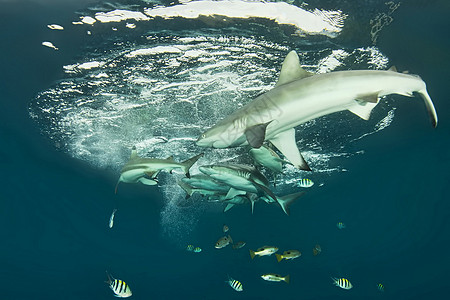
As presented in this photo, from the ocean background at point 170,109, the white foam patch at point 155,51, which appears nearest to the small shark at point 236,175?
the ocean background at point 170,109

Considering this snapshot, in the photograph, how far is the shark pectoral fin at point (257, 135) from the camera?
3492 millimetres

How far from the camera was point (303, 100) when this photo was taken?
3.45 m

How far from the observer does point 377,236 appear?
71250 mm

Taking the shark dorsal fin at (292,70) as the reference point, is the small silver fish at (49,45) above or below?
below

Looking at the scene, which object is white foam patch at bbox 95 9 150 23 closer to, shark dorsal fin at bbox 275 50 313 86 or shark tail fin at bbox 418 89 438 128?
shark dorsal fin at bbox 275 50 313 86

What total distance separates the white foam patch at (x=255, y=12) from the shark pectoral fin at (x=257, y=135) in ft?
19.5

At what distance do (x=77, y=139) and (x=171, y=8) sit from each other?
12.6 meters

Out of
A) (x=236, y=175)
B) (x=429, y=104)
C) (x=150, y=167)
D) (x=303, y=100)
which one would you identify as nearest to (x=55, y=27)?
(x=150, y=167)

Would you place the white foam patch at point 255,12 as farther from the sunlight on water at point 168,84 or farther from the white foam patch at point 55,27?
the white foam patch at point 55,27

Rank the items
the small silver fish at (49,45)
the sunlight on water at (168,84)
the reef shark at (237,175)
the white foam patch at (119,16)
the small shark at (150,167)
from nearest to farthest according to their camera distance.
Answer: the small shark at (150,167), the reef shark at (237,175), the white foam patch at (119,16), the sunlight on water at (168,84), the small silver fish at (49,45)

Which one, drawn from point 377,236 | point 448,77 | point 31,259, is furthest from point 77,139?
point 377,236

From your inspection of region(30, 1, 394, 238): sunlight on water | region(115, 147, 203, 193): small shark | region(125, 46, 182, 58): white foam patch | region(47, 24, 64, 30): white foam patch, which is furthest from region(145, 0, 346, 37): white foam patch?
region(115, 147, 203, 193): small shark

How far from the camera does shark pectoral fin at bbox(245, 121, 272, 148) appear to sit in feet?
11.5

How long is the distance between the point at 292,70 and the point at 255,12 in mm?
5617
